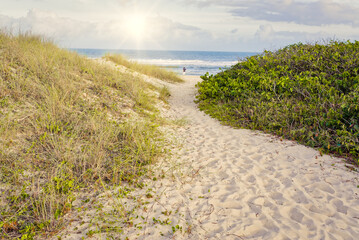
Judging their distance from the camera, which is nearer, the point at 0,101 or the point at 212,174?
the point at 212,174

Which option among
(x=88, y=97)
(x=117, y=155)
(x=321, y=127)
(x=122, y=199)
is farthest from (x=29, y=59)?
(x=321, y=127)

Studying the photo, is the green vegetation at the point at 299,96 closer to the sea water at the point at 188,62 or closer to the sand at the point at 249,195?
the sand at the point at 249,195

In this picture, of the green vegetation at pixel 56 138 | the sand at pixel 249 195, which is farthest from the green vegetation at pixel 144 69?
the sand at pixel 249 195

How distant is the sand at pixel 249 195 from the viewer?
3.30 m

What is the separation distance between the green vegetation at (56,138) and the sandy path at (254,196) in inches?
36.2

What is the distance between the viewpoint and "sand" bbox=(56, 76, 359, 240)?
3305 mm

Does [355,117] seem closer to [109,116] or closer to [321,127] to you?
[321,127]

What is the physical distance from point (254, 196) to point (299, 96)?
5.29m

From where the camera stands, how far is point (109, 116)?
722cm

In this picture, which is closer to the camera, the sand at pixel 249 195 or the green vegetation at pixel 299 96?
the sand at pixel 249 195

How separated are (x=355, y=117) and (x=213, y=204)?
4.71 metres

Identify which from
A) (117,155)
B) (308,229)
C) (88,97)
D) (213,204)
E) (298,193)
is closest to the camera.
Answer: (308,229)

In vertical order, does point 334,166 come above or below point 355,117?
below

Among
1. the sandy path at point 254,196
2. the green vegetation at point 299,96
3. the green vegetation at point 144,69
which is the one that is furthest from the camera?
the green vegetation at point 144,69
